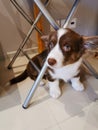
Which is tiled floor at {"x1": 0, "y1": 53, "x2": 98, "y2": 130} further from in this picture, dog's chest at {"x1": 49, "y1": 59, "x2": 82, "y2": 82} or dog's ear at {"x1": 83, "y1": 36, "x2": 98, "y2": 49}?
dog's ear at {"x1": 83, "y1": 36, "x2": 98, "y2": 49}

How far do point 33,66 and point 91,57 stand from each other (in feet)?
1.66

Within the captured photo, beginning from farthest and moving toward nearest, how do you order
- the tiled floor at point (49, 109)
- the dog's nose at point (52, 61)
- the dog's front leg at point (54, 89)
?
the dog's front leg at point (54, 89) < the tiled floor at point (49, 109) < the dog's nose at point (52, 61)

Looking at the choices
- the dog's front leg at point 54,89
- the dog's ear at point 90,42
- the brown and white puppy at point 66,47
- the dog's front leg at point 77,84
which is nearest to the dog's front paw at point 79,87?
the dog's front leg at point 77,84

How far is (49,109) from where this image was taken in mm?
1097

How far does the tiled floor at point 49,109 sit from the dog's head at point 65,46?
0.31 meters

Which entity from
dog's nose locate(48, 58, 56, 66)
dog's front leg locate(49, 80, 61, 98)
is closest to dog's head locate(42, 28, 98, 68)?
dog's nose locate(48, 58, 56, 66)

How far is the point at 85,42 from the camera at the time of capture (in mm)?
903

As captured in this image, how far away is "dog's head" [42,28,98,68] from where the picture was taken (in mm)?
854

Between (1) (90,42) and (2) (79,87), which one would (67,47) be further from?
(2) (79,87)

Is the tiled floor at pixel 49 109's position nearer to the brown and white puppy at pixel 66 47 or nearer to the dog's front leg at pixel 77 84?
the dog's front leg at pixel 77 84

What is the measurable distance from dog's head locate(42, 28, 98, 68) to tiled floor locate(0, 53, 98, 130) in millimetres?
314

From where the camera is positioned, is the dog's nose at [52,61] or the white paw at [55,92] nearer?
the dog's nose at [52,61]

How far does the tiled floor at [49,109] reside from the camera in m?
1.01

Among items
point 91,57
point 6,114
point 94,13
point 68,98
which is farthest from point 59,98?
point 94,13
